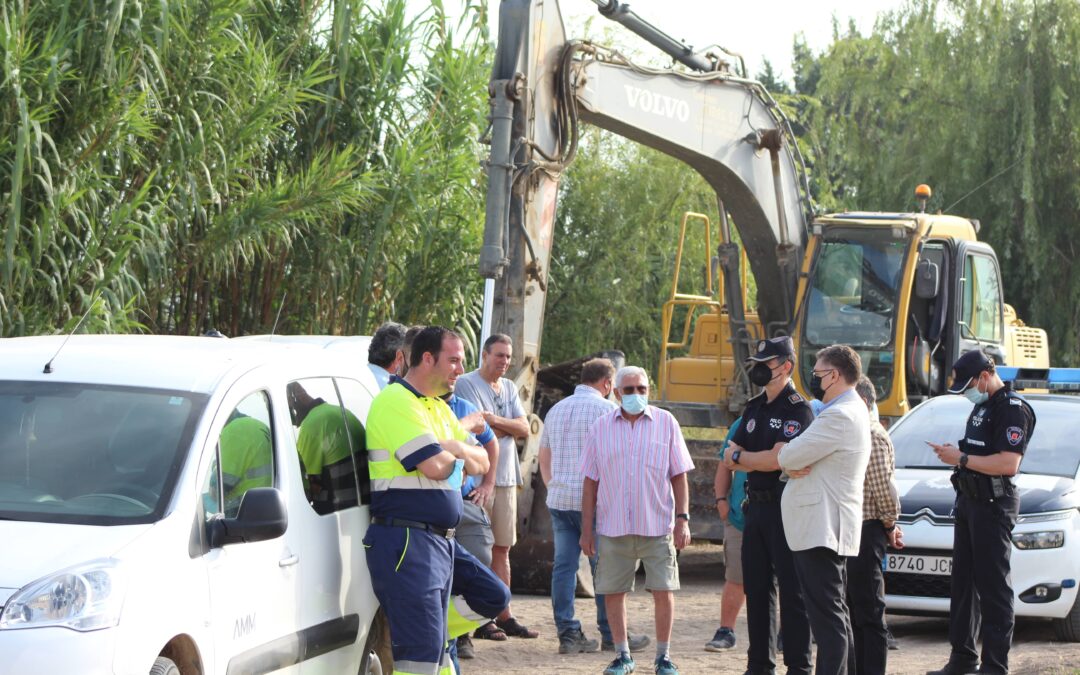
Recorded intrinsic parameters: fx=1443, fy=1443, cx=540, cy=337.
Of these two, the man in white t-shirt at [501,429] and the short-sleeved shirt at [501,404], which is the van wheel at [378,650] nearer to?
the man in white t-shirt at [501,429]

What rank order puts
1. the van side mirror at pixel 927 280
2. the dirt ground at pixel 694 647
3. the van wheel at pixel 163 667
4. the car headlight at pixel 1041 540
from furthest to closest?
the van side mirror at pixel 927 280
the car headlight at pixel 1041 540
the dirt ground at pixel 694 647
the van wheel at pixel 163 667

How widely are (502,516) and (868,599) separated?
8.63ft

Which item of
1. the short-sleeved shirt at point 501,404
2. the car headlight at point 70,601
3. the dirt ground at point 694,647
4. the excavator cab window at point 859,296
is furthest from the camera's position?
the excavator cab window at point 859,296

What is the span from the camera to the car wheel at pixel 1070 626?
9.59m

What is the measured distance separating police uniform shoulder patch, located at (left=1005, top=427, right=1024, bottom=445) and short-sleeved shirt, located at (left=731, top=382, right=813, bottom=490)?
4.13 feet

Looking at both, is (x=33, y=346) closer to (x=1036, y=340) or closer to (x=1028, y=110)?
(x=1036, y=340)

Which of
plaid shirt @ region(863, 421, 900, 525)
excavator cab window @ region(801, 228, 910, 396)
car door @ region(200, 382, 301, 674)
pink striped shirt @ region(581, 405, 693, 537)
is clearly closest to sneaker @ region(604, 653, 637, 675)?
pink striped shirt @ region(581, 405, 693, 537)

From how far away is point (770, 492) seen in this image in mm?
7633

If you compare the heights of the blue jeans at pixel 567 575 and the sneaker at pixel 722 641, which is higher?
the blue jeans at pixel 567 575

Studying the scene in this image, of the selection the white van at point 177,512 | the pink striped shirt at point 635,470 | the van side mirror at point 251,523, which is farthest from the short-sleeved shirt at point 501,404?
the van side mirror at point 251,523

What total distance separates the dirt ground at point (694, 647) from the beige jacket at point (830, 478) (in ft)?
6.38

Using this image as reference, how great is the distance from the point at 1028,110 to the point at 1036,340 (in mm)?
8984

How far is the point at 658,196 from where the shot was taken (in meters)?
25.7

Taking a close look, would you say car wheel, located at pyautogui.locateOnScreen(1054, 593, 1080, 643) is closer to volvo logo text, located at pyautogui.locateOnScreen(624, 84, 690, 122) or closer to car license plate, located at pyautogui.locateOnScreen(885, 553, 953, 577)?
car license plate, located at pyautogui.locateOnScreen(885, 553, 953, 577)
